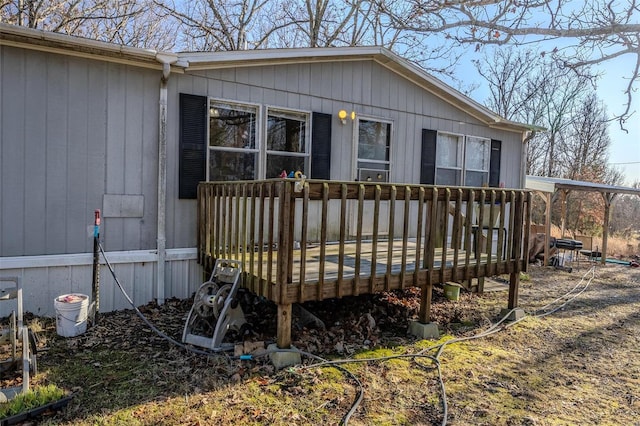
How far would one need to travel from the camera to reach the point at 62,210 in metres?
4.72

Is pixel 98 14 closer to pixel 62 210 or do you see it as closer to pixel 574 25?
pixel 62 210

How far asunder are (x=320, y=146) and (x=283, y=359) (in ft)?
11.8

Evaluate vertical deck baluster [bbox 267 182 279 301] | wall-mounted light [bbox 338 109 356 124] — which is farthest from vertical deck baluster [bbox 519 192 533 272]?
vertical deck baluster [bbox 267 182 279 301]

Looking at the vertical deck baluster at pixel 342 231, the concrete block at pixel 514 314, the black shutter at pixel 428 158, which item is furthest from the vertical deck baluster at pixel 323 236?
the black shutter at pixel 428 158

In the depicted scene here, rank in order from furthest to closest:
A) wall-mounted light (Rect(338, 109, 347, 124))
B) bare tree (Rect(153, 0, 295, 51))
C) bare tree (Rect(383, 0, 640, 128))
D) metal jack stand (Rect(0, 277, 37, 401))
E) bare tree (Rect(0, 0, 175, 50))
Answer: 1. bare tree (Rect(153, 0, 295, 51))
2. bare tree (Rect(0, 0, 175, 50))
3. wall-mounted light (Rect(338, 109, 347, 124))
4. bare tree (Rect(383, 0, 640, 128))
5. metal jack stand (Rect(0, 277, 37, 401))

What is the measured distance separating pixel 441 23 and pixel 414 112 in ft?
4.86

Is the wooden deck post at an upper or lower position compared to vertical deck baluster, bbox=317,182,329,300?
lower

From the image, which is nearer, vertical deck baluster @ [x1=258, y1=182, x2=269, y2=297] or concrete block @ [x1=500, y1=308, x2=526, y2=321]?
vertical deck baluster @ [x1=258, y1=182, x2=269, y2=297]

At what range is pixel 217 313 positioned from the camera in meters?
3.90

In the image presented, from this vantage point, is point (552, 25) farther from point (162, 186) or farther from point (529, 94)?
point (529, 94)

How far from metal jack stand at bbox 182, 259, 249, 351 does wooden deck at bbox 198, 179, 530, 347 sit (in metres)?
0.20

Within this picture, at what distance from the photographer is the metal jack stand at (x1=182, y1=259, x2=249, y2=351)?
150 inches

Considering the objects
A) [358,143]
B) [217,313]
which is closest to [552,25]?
[358,143]

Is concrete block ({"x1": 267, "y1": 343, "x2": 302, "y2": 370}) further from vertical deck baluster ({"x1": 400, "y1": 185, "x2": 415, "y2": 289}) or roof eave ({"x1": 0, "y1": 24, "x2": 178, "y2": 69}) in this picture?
roof eave ({"x1": 0, "y1": 24, "x2": 178, "y2": 69})
